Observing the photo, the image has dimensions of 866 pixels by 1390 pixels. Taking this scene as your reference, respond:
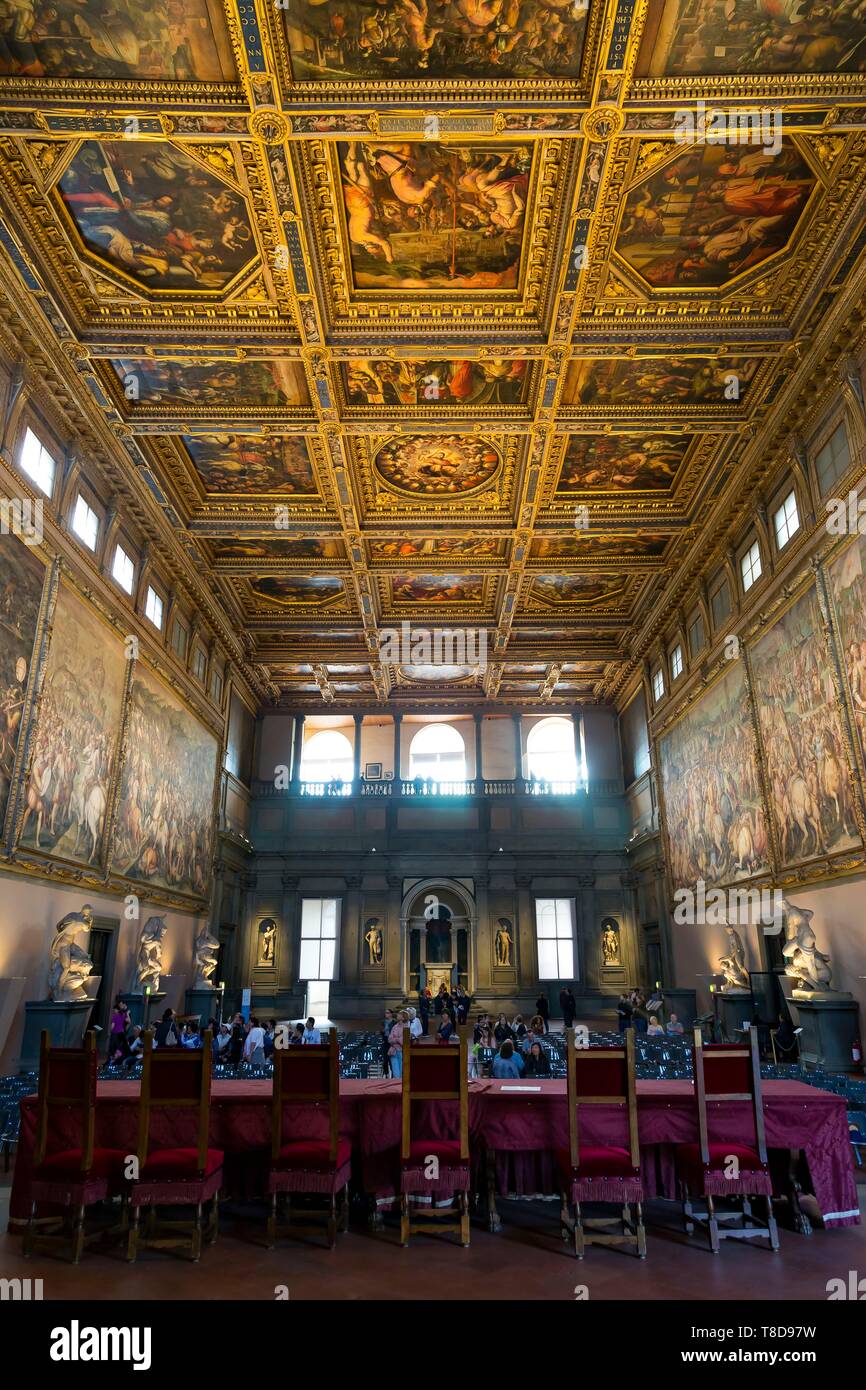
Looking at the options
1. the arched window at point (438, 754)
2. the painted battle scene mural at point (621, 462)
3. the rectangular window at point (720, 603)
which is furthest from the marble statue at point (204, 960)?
the rectangular window at point (720, 603)

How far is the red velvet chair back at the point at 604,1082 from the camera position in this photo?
194 inches

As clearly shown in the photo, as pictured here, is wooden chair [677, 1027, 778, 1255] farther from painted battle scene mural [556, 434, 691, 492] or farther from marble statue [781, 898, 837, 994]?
painted battle scene mural [556, 434, 691, 492]

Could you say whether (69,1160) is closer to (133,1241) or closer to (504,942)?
(133,1241)

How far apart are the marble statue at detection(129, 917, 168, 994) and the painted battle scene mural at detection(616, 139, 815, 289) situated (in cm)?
1362

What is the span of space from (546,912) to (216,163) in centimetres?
2206

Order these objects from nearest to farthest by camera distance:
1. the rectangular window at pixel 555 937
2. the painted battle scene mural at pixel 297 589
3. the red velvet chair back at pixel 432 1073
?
the red velvet chair back at pixel 432 1073 → the painted battle scene mural at pixel 297 589 → the rectangular window at pixel 555 937

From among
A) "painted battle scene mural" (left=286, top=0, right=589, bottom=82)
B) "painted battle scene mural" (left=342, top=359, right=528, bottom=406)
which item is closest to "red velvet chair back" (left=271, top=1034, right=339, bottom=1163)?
"painted battle scene mural" (left=286, top=0, right=589, bottom=82)

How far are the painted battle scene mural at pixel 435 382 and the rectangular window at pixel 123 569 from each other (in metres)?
5.09

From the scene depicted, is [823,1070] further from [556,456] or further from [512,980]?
[512,980]

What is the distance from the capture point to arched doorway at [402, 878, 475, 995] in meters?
25.7

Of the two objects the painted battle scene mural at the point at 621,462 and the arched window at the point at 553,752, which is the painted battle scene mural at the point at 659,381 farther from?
the arched window at the point at 553,752

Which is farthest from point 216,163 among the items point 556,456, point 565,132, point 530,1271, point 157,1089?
point 530,1271

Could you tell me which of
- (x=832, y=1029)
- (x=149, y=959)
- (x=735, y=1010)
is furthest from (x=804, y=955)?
(x=149, y=959)

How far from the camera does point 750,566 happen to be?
51.7 feet
